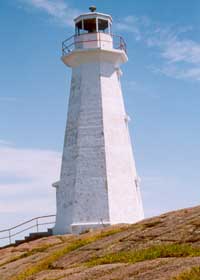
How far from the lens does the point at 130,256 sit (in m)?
15.2

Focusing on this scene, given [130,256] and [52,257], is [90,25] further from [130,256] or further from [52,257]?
[130,256]

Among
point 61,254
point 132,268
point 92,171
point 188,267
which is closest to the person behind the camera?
point 188,267

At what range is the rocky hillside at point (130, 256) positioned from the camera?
1264 cm

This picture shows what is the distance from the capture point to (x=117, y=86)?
116ft

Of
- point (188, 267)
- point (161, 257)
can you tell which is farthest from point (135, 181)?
point (188, 267)

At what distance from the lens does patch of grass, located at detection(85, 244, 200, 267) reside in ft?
46.3

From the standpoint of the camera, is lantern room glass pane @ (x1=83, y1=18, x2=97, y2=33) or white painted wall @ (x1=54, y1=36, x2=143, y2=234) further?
lantern room glass pane @ (x1=83, y1=18, x2=97, y2=33)

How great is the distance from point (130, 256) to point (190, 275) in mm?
4268

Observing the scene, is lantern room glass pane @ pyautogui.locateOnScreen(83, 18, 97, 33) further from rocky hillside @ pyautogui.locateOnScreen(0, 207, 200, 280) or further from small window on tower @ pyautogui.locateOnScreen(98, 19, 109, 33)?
rocky hillside @ pyautogui.locateOnScreen(0, 207, 200, 280)

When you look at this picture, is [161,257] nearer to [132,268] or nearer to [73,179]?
[132,268]

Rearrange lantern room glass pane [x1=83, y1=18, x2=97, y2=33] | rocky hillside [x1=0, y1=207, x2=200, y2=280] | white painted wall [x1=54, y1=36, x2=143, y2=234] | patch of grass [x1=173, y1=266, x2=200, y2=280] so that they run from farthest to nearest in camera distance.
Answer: lantern room glass pane [x1=83, y1=18, x2=97, y2=33], white painted wall [x1=54, y1=36, x2=143, y2=234], rocky hillside [x1=0, y1=207, x2=200, y2=280], patch of grass [x1=173, y1=266, x2=200, y2=280]

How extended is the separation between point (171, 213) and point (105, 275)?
8439 millimetres

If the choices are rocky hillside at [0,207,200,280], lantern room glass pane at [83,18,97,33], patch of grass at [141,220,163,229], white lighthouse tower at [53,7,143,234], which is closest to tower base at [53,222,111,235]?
white lighthouse tower at [53,7,143,234]

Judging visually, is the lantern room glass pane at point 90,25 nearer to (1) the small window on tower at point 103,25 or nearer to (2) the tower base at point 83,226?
(1) the small window on tower at point 103,25
